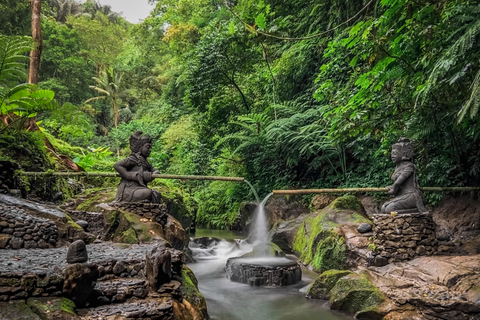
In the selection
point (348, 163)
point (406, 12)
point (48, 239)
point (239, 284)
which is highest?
point (406, 12)

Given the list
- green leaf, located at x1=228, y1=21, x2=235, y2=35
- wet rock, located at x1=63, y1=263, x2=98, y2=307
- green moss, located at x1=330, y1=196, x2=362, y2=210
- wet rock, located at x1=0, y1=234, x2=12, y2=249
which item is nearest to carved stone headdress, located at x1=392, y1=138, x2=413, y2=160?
green moss, located at x1=330, y1=196, x2=362, y2=210

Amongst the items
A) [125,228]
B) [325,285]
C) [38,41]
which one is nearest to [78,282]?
[125,228]

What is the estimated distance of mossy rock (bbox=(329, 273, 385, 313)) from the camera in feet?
15.8

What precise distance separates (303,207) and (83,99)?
21.6 m

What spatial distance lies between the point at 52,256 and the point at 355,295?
14.1 ft

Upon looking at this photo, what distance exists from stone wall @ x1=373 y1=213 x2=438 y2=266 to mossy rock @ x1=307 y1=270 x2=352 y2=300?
932mm

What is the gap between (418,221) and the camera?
18.5 ft

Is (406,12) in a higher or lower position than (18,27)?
lower

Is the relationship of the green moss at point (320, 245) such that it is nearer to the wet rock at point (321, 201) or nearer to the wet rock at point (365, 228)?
the wet rock at point (365, 228)

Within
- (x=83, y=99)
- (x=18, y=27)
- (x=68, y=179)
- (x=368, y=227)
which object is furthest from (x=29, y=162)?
(x=83, y=99)

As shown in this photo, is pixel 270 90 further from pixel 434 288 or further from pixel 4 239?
pixel 4 239

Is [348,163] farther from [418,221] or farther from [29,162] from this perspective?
[29,162]

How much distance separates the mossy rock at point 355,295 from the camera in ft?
15.8

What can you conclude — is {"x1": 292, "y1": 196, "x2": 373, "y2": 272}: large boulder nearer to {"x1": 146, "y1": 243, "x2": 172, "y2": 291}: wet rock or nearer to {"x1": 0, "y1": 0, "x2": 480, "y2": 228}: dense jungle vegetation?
{"x1": 0, "y1": 0, "x2": 480, "y2": 228}: dense jungle vegetation
